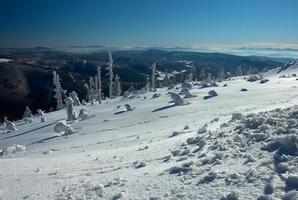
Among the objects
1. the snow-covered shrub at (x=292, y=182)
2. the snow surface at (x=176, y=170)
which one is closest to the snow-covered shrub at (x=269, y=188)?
the snow surface at (x=176, y=170)

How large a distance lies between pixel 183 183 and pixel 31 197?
4.45 m

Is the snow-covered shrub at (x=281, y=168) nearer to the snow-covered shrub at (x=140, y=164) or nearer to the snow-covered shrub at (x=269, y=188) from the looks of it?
the snow-covered shrub at (x=269, y=188)

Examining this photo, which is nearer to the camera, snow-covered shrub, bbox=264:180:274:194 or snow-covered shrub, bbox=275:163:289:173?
snow-covered shrub, bbox=264:180:274:194

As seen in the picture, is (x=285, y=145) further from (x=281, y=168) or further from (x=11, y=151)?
(x=11, y=151)

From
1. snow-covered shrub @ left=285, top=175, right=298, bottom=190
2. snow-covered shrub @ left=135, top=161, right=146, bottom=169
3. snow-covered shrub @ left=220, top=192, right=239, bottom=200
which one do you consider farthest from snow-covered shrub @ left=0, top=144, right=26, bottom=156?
snow-covered shrub @ left=285, top=175, right=298, bottom=190

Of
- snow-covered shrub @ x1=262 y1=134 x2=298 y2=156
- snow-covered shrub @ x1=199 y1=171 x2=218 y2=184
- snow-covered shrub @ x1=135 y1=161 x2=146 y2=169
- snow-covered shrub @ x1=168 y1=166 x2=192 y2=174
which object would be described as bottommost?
snow-covered shrub @ x1=135 y1=161 x2=146 y2=169

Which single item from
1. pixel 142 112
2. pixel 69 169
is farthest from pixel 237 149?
pixel 142 112

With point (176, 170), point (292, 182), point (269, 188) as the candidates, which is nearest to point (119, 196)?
point (176, 170)

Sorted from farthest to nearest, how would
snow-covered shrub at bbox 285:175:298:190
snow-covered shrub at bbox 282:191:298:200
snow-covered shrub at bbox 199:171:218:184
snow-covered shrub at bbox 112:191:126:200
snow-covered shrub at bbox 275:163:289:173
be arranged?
1. snow-covered shrub at bbox 112:191:126:200
2. snow-covered shrub at bbox 199:171:218:184
3. snow-covered shrub at bbox 275:163:289:173
4. snow-covered shrub at bbox 285:175:298:190
5. snow-covered shrub at bbox 282:191:298:200

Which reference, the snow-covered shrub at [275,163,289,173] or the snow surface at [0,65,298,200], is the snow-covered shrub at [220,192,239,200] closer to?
the snow surface at [0,65,298,200]

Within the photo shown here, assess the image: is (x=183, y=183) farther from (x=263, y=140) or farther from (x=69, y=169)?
(x=69, y=169)

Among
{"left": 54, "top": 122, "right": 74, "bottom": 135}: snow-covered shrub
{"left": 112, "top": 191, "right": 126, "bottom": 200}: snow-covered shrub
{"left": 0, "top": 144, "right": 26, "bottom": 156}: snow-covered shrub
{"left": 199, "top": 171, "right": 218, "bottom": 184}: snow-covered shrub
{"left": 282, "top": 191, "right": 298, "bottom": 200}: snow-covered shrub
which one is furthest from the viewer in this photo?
{"left": 54, "top": 122, "right": 74, "bottom": 135}: snow-covered shrub

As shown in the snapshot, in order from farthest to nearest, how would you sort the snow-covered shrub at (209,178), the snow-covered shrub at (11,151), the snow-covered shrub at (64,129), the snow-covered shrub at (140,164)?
the snow-covered shrub at (64,129) < the snow-covered shrub at (11,151) < the snow-covered shrub at (140,164) < the snow-covered shrub at (209,178)

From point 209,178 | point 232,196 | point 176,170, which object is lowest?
point 176,170
